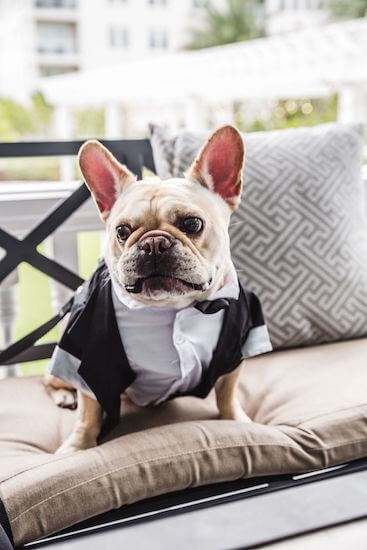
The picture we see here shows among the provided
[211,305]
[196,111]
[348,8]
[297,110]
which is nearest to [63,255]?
[211,305]

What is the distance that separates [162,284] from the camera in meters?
0.93

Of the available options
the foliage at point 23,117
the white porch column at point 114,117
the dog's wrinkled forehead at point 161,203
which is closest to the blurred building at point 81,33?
the foliage at point 23,117

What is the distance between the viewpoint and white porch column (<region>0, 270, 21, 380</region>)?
63.5 inches

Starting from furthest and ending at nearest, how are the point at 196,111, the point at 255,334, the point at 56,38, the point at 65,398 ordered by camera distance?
1. the point at 56,38
2. the point at 196,111
3. the point at 65,398
4. the point at 255,334

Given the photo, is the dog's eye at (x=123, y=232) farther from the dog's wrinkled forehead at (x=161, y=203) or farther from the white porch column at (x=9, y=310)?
the white porch column at (x=9, y=310)

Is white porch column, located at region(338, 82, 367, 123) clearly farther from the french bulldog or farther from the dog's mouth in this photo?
the dog's mouth

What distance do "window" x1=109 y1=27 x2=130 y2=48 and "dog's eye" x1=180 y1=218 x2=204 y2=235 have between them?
65.4 ft

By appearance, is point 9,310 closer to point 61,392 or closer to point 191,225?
point 61,392

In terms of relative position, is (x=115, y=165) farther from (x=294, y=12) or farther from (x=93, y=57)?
(x=93, y=57)

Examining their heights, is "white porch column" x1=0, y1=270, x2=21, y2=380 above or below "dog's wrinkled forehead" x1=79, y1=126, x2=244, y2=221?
below

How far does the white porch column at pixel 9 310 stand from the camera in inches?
63.5

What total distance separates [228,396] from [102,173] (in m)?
0.46

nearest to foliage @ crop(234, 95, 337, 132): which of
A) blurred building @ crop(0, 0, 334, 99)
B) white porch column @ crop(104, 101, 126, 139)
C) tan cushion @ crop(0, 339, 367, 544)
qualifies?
white porch column @ crop(104, 101, 126, 139)

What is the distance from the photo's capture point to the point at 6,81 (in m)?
20.2
